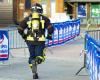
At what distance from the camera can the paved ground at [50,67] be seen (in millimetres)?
13898

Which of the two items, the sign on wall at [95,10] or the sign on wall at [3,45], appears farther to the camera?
the sign on wall at [95,10]

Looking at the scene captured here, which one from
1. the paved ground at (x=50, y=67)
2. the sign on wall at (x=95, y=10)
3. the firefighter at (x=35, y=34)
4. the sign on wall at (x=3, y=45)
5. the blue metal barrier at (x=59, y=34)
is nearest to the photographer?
the firefighter at (x=35, y=34)

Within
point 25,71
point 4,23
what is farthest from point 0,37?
point 4,23

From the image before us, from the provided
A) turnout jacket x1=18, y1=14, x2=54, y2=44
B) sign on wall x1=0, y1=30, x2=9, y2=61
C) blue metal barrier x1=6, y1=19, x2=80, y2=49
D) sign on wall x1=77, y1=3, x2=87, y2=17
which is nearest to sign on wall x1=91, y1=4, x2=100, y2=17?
sign on wall x1=77, y1=3, x2=87, y2=17

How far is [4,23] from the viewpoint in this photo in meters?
48.2

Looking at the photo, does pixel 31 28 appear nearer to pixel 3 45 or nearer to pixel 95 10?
pixel 3 45

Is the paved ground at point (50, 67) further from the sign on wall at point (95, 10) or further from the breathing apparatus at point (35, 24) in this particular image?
the sign on wall at point (95, 10)

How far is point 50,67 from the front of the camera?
15836mm

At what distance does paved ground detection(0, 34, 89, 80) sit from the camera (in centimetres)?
1390

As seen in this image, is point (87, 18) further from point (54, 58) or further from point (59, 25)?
point (54, 58)

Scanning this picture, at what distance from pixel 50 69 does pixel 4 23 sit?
33169 millimetres

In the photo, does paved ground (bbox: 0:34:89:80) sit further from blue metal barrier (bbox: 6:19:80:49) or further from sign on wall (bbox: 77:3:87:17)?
sign on wall (bbox: 77:3:87:17)

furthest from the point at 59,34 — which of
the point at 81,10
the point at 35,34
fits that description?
the point at 81,10

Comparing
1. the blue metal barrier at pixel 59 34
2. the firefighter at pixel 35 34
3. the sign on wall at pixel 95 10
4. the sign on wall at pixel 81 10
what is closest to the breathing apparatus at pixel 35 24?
the firefighter at pixel 35 34
